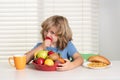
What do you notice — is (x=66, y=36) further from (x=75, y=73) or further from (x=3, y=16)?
(x=3, y=16)

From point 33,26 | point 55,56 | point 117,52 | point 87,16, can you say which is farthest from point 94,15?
point 55,56

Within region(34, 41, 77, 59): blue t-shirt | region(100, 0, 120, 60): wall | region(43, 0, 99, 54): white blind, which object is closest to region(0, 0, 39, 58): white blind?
region(43, 0, 99, 54): white blind

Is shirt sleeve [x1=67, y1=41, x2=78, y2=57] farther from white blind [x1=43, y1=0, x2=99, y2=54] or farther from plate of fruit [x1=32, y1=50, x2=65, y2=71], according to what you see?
white blind [x1=43, y1=0, x2=99, y2=54]

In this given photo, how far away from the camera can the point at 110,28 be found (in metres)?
3.25

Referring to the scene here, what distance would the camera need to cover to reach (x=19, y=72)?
162 cm

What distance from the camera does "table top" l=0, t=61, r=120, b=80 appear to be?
4.89ft

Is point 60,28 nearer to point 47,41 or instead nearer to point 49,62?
point 47,41

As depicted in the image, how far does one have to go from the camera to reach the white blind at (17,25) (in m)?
3.22

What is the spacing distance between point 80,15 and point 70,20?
136mm

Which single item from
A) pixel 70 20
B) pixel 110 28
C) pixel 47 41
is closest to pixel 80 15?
pixel 70 20

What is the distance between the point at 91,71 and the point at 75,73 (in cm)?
12

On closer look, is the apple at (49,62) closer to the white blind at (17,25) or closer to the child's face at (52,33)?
the child's face at (52,33)

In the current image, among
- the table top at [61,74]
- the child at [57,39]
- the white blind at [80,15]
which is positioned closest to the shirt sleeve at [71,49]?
the child at [57,39]

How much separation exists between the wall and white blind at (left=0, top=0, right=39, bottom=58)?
0.80 meters
